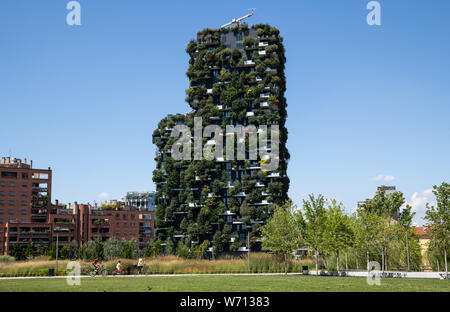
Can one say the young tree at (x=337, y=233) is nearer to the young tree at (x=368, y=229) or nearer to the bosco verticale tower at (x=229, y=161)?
the young tree at (x=368, y=229)

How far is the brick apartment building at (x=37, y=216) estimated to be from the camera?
378ft

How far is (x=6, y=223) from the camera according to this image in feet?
382

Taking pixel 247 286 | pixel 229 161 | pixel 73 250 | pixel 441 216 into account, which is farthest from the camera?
pixel 73 250

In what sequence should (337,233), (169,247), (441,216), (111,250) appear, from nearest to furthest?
(441,216) < (337,233) < (111,250) < (169,247)

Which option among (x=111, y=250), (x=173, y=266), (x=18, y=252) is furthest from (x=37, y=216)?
(x=173, y=266)

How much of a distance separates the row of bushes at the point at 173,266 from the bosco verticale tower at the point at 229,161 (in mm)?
36676

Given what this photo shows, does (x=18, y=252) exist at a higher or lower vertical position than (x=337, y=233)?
lower

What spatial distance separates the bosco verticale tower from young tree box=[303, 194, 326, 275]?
46.2 meters

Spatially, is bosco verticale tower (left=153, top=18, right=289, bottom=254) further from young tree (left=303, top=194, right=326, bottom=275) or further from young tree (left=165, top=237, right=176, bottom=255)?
young tree (left=303, top=194, right=326, bottom=275)

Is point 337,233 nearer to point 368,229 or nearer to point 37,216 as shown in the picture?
point 368,229

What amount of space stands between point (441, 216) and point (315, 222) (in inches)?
450

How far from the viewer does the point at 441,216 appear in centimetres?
4012

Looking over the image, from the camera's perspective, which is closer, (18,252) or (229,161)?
(229,161)
